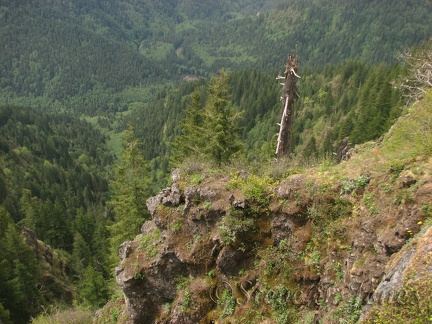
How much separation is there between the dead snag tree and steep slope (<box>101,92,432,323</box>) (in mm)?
5323

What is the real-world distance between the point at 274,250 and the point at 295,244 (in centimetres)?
106

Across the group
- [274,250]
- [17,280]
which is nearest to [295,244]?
[274,250]

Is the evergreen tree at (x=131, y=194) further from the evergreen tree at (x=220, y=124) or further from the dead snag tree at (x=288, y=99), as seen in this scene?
the dead snag tree at (x=288, y=99)

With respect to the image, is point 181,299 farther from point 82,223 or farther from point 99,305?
point 82,223

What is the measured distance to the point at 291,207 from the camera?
12320 mm

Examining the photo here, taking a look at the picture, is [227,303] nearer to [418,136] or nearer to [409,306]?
[409,306]

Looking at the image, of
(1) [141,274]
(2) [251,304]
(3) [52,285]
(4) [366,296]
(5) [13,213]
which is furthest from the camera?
(5) [13,213]

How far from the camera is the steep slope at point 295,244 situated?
8.14 m

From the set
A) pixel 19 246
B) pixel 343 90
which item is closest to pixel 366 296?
pixel 19 246

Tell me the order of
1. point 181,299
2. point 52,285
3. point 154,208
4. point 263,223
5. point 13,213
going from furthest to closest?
point 13,213 → point 52,285 → point 154,208 → point 181,299 → point 263,223

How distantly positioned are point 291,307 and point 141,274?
7439 mm

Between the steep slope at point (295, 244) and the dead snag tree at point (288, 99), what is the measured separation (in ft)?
17.5

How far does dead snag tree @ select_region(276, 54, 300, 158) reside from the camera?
18984 millimetres

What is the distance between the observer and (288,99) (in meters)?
19.9
